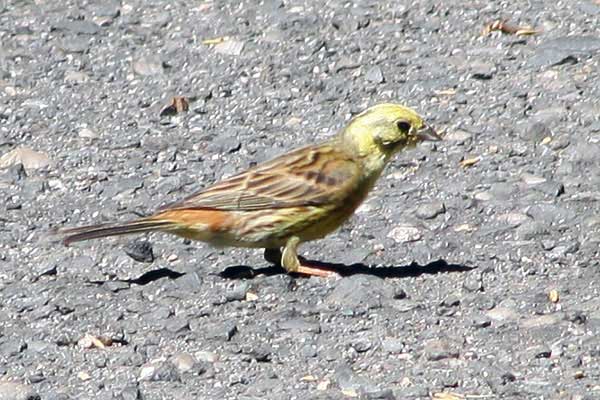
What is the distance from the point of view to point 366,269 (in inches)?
333

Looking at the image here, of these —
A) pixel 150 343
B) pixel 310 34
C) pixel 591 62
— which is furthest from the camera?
pixel 310 34

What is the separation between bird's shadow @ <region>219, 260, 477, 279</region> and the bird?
0.26 feet

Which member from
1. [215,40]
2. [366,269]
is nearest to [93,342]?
[366,269]

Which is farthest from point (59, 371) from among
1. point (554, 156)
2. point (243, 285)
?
point (554, 156)

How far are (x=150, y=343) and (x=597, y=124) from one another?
11.8 ft

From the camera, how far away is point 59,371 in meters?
7.36

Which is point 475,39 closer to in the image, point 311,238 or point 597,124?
point 597,124

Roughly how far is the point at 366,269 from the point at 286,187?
55cm

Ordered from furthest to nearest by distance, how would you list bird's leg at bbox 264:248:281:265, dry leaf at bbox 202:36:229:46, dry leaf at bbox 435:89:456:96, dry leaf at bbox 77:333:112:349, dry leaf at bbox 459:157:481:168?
1. dry leaf at bbox 202:36:229:46
2. dry leaf at bbox 435:89:456:96
3. dry leaf at bbox 459:157:481:168
4. bird's leg at bbox 264:248:281:265
5. dry leaf at bbox 77:333:112:349

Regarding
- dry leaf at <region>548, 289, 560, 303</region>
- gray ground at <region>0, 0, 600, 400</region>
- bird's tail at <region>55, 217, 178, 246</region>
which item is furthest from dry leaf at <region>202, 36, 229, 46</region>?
dry leaf at <region>548, 289, 560, 303</region>

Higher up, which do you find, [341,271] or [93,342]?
[93,342]

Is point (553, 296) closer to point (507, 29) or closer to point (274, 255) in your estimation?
point (274, 255)

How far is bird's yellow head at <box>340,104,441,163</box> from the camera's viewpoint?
844 cm

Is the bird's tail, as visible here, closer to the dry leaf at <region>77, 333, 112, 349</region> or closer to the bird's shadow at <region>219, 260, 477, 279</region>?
the bird's shadow at <region>219, 260, 477, 279</region>
